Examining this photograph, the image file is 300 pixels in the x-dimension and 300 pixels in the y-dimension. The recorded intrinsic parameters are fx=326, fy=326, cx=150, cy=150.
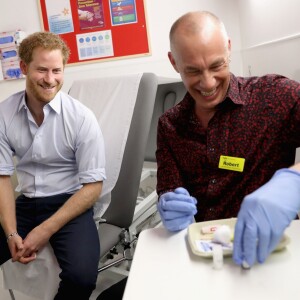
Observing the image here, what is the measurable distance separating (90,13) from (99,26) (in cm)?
12

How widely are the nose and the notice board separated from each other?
1657 millimetres

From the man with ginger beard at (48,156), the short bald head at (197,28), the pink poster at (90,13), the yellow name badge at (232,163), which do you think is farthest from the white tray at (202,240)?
the pink poster at (90,13)

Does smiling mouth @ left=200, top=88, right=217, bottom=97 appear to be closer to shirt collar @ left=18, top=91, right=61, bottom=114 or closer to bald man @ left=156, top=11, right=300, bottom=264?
bald man @ left=156, top=11, right=300, bottom=264

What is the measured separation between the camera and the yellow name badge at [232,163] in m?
1.07

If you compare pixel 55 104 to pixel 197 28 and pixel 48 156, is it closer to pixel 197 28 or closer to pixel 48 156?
pixel 48 156

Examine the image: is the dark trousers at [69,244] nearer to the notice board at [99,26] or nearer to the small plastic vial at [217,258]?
the small plastic vial at [217,258]

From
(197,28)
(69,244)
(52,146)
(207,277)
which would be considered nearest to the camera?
(207,277)

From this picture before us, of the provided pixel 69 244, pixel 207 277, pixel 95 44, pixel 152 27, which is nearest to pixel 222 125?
pixel 207 277

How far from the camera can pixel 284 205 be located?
27.5 inches

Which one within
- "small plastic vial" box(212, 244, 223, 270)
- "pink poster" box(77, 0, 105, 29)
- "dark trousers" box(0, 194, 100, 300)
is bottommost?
"dark trousers" box(0, 194, 100, 300)

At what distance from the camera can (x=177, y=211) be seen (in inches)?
34.9

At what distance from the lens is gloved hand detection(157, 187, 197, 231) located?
34.1 inches

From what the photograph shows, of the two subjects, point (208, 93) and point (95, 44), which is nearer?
point (208, 93)

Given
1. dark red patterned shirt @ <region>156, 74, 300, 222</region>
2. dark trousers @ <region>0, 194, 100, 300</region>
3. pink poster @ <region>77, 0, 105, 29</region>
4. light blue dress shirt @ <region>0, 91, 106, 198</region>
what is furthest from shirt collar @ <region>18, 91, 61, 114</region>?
pink poster @ <region>77, 0, 105, 29</region>
